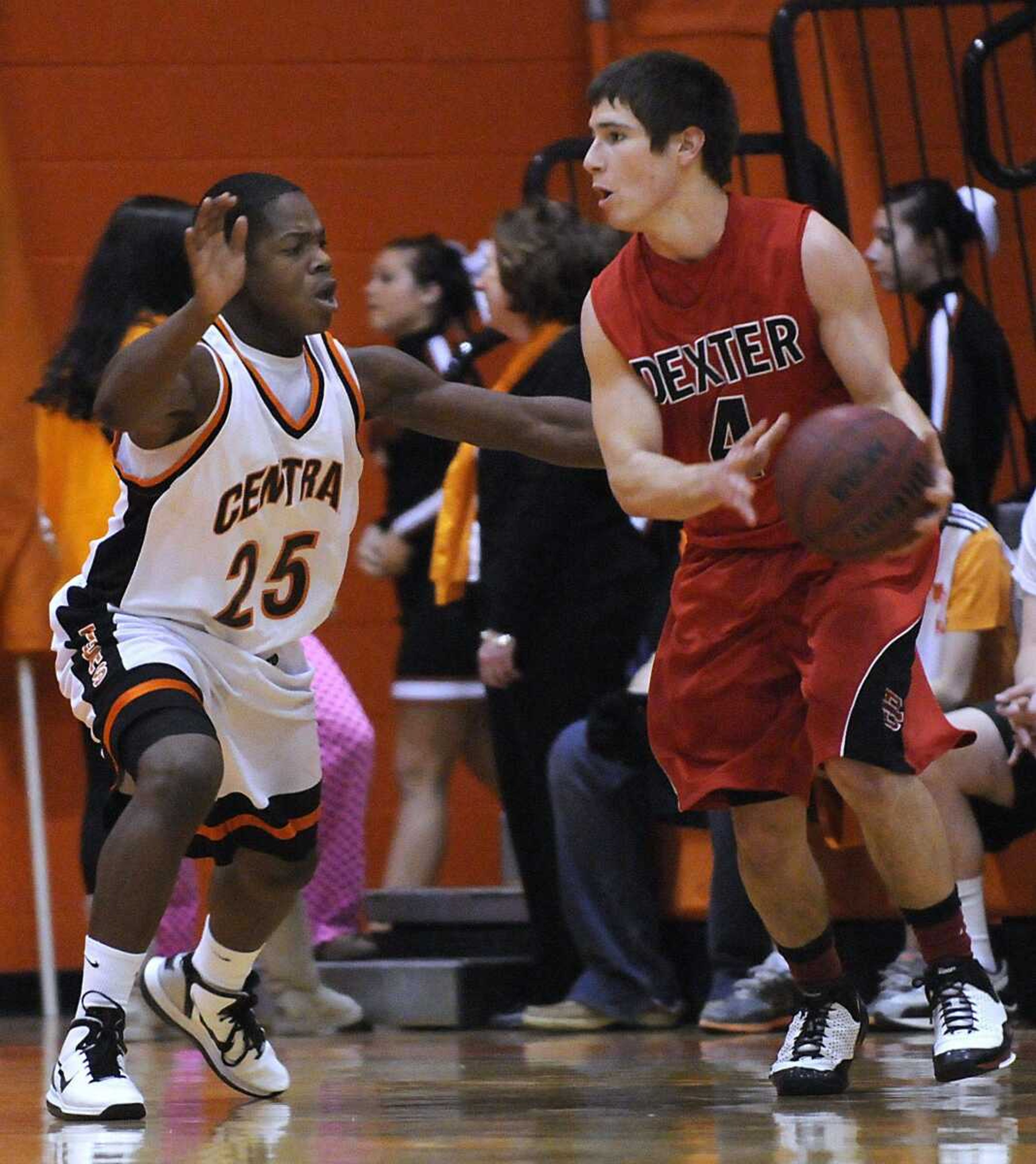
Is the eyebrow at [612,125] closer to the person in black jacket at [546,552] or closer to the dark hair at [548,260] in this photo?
the person in black jacket at [546,552]

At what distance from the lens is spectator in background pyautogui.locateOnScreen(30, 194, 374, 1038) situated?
16.6 ft

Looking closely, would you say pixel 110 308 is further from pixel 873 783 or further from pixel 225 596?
pixel 873 783

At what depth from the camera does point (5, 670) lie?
6750mm

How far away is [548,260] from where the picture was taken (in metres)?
5.55

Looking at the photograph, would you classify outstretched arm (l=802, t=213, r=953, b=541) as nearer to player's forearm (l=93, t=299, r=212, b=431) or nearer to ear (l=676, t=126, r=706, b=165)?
ear (l=676, t=126, r=706, b=165)

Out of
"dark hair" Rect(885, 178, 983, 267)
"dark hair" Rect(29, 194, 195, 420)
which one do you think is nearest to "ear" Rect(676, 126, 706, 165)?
"dark hair" Rect(29, 194, 195, 420)

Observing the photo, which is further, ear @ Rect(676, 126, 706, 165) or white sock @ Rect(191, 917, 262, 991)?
white sock @ Rect(191, 917, 262, 991)

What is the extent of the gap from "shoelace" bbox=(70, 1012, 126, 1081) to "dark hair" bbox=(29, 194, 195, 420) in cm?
173

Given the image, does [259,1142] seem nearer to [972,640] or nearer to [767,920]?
[767,920]

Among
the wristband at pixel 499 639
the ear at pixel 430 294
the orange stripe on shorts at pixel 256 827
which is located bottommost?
the orange stripe on shorts at pixel 256 827

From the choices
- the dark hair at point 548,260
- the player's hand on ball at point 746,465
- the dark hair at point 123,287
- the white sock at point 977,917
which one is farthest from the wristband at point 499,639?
the player's hand on ball at point 746,465

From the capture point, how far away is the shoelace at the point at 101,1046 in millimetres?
3652

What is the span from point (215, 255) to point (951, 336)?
260 centimetres

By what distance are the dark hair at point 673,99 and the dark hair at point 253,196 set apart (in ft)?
1.77
